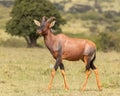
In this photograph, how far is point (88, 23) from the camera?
375 ft

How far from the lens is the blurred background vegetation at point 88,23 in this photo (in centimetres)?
5941

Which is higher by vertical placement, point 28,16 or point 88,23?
point 28,16

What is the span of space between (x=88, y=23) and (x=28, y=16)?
5901 centimetres

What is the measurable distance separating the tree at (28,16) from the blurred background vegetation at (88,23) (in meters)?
2.57

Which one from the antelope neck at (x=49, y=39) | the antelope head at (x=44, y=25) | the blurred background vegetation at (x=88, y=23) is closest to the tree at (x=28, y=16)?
the blurred background vegetation at (x=88, y=23)

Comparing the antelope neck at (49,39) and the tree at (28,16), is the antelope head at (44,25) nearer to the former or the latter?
the antelope neck at (49,39)

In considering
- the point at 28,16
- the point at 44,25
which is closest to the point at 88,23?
the point at 28,16

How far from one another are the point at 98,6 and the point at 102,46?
134 m

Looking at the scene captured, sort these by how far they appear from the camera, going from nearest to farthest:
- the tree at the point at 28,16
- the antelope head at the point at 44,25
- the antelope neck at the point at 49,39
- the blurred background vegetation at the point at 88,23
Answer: the antelope head at the point at 44,25 → the antelope neck at the point at 49,39 → the tree at the point at 28,16 → the blurred background vegetation at the point at 88,23

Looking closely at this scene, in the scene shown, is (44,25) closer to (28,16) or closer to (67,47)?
(67,47)

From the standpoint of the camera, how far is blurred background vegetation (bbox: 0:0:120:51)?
5941 centimetres

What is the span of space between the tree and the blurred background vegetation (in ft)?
8.43

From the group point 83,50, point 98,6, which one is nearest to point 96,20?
point 98,6

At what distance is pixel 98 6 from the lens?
19025 cm
